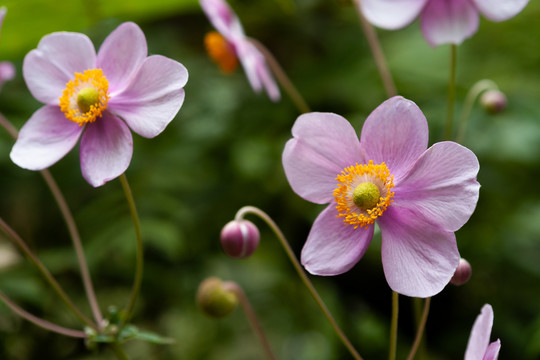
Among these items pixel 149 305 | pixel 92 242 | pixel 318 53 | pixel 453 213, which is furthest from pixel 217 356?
pixel 318 53

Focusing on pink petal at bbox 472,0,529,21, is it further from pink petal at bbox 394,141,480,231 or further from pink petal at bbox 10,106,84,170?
pink petal at bbox 10,106,84,170

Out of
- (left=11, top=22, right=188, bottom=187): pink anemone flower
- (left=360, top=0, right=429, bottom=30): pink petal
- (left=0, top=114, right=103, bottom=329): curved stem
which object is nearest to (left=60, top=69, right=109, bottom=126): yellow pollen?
(left=11, top=22, right=188, bottom=187): pink anemone flower

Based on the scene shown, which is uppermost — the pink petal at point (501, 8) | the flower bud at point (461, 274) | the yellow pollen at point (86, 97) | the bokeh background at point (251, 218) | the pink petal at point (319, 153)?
the yellow pollen at point (86, 97)

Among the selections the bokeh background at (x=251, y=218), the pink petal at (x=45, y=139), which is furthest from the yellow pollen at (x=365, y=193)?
the bokeh background at (x=251, y=218)

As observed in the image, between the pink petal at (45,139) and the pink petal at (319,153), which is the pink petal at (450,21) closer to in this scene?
the pink petal at (319,153)

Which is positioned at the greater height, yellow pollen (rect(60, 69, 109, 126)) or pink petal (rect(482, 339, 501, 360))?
yellow pollen (rect(60, 69, 109, 126))

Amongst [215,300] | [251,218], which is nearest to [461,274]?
[215,300]
